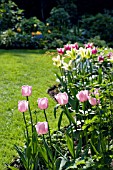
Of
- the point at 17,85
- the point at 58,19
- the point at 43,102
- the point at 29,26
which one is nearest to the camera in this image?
the point at 43,102

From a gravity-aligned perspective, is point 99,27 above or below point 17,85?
above

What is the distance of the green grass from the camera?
3.49 meters

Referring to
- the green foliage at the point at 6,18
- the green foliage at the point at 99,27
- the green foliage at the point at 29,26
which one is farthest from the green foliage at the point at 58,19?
the green foliage at the point at 6,18

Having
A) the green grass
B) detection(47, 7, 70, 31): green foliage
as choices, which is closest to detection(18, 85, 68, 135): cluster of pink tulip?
the green grass

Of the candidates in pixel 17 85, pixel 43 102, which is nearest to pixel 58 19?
pixel 17 85

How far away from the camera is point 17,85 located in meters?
5.35

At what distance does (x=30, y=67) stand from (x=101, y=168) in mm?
4343

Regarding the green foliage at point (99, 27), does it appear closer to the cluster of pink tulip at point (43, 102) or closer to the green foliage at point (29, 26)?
the green foliage at point (29, 26)

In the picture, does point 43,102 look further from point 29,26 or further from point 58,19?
point 58,19

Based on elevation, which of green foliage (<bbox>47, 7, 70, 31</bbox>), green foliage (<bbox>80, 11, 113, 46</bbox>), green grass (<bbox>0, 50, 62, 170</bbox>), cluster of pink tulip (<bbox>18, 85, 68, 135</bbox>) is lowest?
green grass (<bbox>0, 50, 62, 170</bbox>)

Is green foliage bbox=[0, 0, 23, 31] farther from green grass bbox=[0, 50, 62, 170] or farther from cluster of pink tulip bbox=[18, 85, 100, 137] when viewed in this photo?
cluster of pink tulip bbox=[18, 85, 100, 137]

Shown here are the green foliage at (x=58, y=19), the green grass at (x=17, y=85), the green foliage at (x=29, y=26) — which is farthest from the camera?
the green foliage at (x=58, y=19)

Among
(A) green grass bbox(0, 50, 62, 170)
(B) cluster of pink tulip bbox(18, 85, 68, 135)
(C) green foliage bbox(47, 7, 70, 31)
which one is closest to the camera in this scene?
(B) cluster of pink tulip bbox(18, 85, 68, 135)

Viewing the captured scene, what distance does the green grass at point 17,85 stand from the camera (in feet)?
11.5
